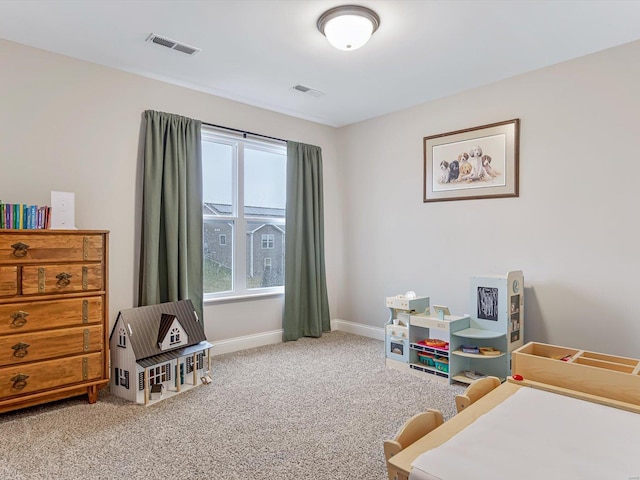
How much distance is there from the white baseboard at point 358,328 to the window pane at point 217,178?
1.87 metres

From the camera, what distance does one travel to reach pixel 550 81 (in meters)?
3.12

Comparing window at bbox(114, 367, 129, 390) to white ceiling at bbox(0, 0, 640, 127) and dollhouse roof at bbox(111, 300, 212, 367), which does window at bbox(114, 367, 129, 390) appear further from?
white ceiling at bbox(0, 0, 640, 127)

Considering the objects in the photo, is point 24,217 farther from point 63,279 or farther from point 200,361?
point 200,361

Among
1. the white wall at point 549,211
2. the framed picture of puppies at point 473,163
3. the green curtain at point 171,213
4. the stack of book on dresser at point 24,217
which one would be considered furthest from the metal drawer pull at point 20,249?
the framed picture of puppies at point 473,163

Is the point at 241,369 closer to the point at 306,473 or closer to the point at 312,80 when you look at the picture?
the point at 306,473

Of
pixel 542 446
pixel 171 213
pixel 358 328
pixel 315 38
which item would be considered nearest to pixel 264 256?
pixel 171 213

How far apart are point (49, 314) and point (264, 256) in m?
2.08

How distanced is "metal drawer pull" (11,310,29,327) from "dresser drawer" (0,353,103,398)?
9.6 inches

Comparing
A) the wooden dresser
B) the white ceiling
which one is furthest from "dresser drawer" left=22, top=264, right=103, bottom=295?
the white ceiling

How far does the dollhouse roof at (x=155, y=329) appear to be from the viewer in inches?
106

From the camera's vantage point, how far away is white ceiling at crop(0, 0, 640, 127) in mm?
2336

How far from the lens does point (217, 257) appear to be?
3820 millimetres

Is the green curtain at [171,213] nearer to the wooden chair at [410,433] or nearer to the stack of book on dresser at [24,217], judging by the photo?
the stack of book on dresser at [24,217]

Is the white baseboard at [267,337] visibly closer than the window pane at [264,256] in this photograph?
Yes
